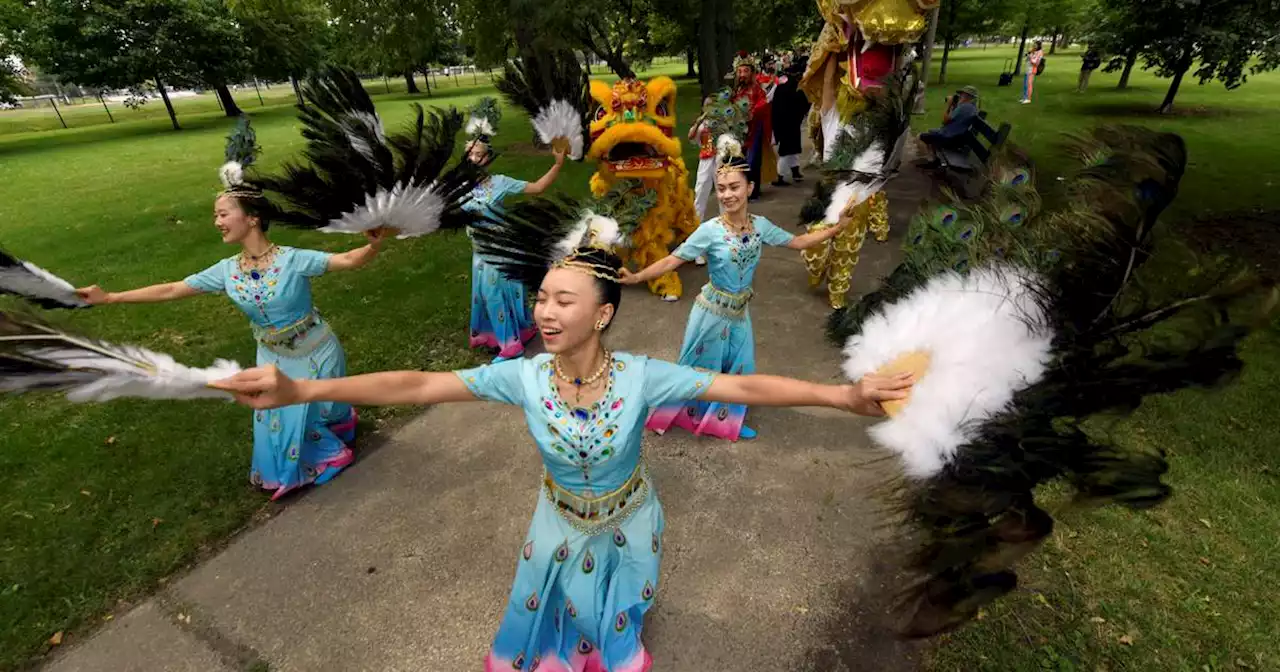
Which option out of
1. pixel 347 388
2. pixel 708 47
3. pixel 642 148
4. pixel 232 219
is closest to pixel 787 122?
pixel 708 47

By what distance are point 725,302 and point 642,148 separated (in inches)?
112

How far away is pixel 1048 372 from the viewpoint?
1.68 meters

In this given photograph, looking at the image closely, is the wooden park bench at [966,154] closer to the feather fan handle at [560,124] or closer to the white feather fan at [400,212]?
the feather fan handle at [560,124]

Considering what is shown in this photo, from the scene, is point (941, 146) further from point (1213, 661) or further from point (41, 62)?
point (41, 62)

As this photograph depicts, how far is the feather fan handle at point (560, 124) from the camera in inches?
235

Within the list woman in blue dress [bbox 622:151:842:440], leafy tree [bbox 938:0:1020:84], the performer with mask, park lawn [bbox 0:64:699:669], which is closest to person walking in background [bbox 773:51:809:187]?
park lawn [bbox 0:64:699:669]

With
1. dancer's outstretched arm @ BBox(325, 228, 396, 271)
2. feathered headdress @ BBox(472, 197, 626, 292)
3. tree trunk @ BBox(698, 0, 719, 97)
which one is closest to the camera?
feathered headdress @ BBox(472, 197, 626, 292)

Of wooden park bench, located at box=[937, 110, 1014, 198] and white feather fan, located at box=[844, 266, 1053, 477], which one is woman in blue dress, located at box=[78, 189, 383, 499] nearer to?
white feather fan, located at box=[844, 266, 1053, 477]

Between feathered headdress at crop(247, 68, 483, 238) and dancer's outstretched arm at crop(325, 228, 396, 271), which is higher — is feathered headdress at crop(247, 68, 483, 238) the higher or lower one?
the higher one

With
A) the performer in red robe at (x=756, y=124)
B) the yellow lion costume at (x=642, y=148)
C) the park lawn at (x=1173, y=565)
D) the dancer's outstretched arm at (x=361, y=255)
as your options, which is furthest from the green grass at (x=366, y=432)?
the performer in red robe at (x=756, y=124)

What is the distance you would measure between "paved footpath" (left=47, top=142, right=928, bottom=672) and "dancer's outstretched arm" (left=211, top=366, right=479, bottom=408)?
161 centimetres

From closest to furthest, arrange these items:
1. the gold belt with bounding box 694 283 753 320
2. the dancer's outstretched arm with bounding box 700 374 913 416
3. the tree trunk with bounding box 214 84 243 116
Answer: the dancer's outstretched arm with bounding box 700 374 913 416, the gold belt with bounding box 694 283 753 320, the tree trunk with bounding box 214 84 243 116

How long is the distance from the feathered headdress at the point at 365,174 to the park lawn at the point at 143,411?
3.95 ft

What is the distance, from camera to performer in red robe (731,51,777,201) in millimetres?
9273
